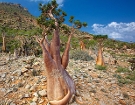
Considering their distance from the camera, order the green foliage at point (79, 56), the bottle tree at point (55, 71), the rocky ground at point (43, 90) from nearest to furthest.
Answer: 1. the bottle tree at point (55, 71)
2. the rocky ground at point (43, 90)
3. the green foliage at point (79, 56)

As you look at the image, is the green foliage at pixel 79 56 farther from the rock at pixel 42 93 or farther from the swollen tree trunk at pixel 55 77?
the swollen tree trunk at pixel 55 77

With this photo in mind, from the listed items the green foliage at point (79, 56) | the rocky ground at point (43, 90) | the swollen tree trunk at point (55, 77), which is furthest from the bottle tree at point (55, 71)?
the green foliage at point (79, 56)

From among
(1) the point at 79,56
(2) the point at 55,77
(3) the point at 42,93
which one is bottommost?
(3) the point at 42,93

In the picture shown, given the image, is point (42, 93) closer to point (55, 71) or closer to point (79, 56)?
point (55, 71)

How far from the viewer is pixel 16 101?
4641 mm

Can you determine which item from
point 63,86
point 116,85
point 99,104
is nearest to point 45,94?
point 63,86

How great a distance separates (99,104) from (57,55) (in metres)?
2.42

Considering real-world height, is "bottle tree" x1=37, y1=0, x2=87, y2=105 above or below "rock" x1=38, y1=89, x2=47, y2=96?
above

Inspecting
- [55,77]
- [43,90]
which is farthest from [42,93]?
[55,77]

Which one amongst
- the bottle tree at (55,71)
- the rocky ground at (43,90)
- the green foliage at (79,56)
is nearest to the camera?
the bottle tree at (55,71)

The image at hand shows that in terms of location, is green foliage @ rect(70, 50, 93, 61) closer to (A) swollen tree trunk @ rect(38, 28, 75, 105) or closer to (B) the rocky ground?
(B) the rocky ground

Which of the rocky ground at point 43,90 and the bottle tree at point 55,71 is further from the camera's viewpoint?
the rocky ground at point 43,90

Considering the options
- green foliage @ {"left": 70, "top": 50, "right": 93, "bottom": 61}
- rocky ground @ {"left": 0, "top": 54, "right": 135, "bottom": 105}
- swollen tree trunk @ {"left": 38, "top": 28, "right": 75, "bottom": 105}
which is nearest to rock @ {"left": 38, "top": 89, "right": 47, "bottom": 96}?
rocky ground @ {"left": 0, "top": 54, "right": 135, "bottom": 105}

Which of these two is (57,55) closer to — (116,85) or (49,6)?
(49,6)
